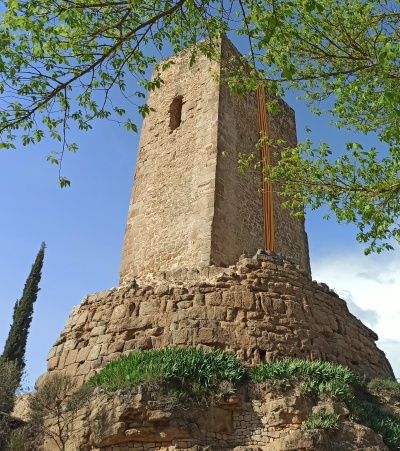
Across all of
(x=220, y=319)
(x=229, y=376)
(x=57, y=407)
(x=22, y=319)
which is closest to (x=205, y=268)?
(x=220, y=319)

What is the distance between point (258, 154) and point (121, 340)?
7052 millimetres

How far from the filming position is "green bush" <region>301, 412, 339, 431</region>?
6957 millimetres

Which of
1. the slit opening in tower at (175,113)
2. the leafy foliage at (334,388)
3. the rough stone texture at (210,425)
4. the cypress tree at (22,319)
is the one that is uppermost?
the slit opening in tower at (175,113)

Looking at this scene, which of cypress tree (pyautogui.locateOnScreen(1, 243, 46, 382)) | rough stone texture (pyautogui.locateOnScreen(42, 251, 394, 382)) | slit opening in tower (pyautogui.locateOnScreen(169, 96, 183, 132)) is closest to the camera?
rough stone texture (pyautogui.locateOnScreen(42, 251, 394, 382))

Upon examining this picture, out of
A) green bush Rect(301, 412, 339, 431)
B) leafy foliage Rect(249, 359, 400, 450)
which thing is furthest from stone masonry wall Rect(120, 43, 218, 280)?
green bush Rect(301, 412, 339, 431)

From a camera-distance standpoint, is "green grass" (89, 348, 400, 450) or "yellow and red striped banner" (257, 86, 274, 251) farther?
"yellow and red striped banner" (257, 86, 274, 251)

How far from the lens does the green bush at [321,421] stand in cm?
696

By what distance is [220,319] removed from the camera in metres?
8.86

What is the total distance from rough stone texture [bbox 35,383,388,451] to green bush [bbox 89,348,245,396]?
0.83ft

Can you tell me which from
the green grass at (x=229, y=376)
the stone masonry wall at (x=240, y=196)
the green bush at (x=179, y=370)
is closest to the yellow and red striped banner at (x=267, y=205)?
the stone masonry wall at (x=240, y=196)

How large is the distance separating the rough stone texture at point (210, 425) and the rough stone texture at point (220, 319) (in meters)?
1.14

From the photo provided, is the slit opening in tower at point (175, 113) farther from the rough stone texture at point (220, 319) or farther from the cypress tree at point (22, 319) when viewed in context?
the cypress tree at point (22, 319)

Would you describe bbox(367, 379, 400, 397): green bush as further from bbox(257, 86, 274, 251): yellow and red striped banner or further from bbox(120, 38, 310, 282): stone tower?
bbox(257, 86, 274, 251): yellow and red striped banner

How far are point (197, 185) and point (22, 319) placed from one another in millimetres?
10152
